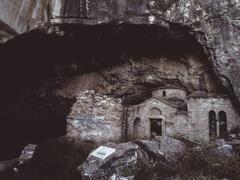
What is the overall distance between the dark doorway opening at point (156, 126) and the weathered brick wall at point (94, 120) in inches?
94.2

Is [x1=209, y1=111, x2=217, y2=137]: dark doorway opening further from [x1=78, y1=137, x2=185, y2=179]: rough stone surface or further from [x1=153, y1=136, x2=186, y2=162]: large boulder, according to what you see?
[x1=78, y1=137, x2=185, y2=179]: rough stone surface

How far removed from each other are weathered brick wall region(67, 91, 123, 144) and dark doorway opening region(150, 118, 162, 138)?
7.85 ft

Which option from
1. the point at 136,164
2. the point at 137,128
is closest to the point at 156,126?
the point at 137,128

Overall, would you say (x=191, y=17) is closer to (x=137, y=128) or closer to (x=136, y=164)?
(x=137, y=128)

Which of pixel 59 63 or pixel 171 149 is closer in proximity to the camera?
pixel 171 149

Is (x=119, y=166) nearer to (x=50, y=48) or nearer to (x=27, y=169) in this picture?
(x=27, y=169)

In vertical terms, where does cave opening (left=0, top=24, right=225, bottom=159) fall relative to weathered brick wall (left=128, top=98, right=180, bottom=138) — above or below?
above

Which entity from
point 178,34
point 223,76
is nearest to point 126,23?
point 178,34

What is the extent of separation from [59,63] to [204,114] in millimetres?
9281

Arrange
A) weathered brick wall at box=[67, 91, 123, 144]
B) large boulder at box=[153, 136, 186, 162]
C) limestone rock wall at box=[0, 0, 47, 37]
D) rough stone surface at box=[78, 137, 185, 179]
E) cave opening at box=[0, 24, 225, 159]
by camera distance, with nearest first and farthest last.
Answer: rough stone surface at box=[78, 137, 185, 179] → large boulder at box=[153, 136, 186, 162] → limestone rock wall at box=[0, 0, 47, 37] → cave opening at box=[0, 24, 225, 159] → weathered brick wall at box=[67, 91, 123, 144]

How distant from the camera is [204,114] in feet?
50.2

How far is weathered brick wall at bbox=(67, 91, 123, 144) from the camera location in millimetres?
14719

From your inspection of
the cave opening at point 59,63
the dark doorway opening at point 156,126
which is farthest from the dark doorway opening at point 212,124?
the dark doorway opening at point 156,126

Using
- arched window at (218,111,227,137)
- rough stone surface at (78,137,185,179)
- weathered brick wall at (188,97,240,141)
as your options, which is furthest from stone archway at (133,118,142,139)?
rough stone surface at (78,137,185,179)
